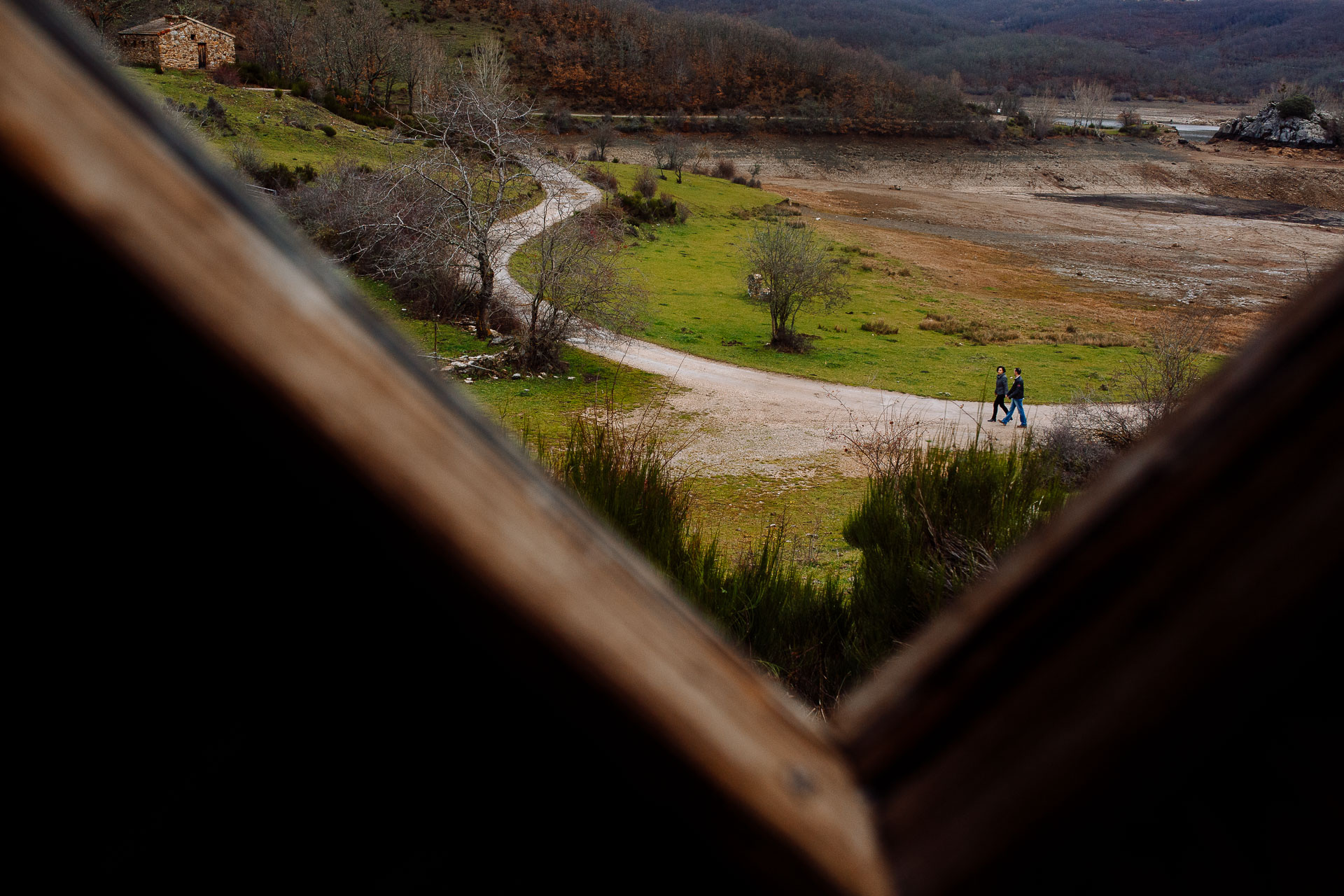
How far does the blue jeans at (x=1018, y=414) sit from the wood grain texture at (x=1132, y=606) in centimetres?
1883

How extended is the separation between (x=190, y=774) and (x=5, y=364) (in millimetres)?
223

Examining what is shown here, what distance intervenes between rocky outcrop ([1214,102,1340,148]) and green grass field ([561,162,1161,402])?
6631cm

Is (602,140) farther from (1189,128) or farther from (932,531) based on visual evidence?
(1189,128)

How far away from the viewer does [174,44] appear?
3791 cm

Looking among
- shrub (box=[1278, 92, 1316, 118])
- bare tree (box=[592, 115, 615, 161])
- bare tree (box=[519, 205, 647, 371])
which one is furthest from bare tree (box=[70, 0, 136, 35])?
shrub (box=[1278, 92, 1316, 118])

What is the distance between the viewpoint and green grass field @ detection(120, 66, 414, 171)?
29531mm

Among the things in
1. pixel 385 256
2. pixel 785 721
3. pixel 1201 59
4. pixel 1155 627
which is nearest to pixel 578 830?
pixel 785 721

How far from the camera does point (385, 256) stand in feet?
59.2

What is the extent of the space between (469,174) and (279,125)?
62.0 feet

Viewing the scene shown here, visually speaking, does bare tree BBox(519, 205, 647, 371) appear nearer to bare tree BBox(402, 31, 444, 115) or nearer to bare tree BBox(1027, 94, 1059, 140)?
bare tree BBox(402, 31, 444, 115)

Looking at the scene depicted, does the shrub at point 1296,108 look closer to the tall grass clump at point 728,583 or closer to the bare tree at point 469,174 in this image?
the bare tree at point 469,174

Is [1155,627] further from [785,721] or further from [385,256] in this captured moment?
[385,256]

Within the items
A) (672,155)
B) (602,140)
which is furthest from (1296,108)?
(602,140)

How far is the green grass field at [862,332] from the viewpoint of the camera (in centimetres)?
2245
